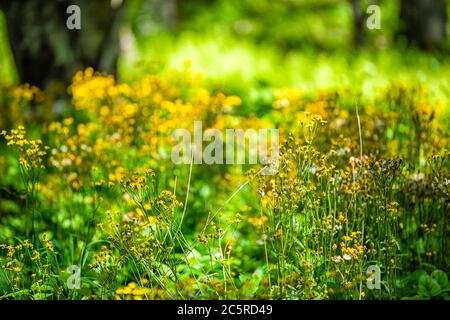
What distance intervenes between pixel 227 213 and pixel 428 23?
691 cm

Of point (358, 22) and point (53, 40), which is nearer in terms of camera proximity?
point (53, 40)

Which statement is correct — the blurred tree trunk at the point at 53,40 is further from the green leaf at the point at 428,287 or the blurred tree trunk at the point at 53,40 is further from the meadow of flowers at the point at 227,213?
the green leaf at the point at 428,287

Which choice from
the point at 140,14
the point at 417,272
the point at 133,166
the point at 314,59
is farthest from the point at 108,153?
the point at 140,14

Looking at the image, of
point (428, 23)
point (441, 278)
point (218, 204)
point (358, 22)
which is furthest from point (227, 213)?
point (428, 23)

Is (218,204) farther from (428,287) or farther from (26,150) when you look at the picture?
(428,287)

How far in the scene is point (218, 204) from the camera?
4.30 m

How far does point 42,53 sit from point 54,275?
3699 mm

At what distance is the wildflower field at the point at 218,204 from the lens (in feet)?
10.5

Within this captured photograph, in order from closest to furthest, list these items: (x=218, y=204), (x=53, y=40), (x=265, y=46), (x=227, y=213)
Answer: (x=227, y=213) → (x=218, y=204) → (x=53, y=40) → (x=265, y=46)

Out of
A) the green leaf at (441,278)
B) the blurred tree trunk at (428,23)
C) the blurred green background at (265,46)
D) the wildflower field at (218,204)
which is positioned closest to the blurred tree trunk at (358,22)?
the blurred green background at (265,46)

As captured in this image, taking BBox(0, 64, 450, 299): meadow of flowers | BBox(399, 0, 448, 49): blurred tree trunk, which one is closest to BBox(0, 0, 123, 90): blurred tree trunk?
BBox(0, 64, 450, 299): meadow of flowers

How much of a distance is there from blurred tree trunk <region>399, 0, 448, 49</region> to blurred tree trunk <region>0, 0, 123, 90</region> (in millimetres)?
5213

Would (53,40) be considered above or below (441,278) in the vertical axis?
above
